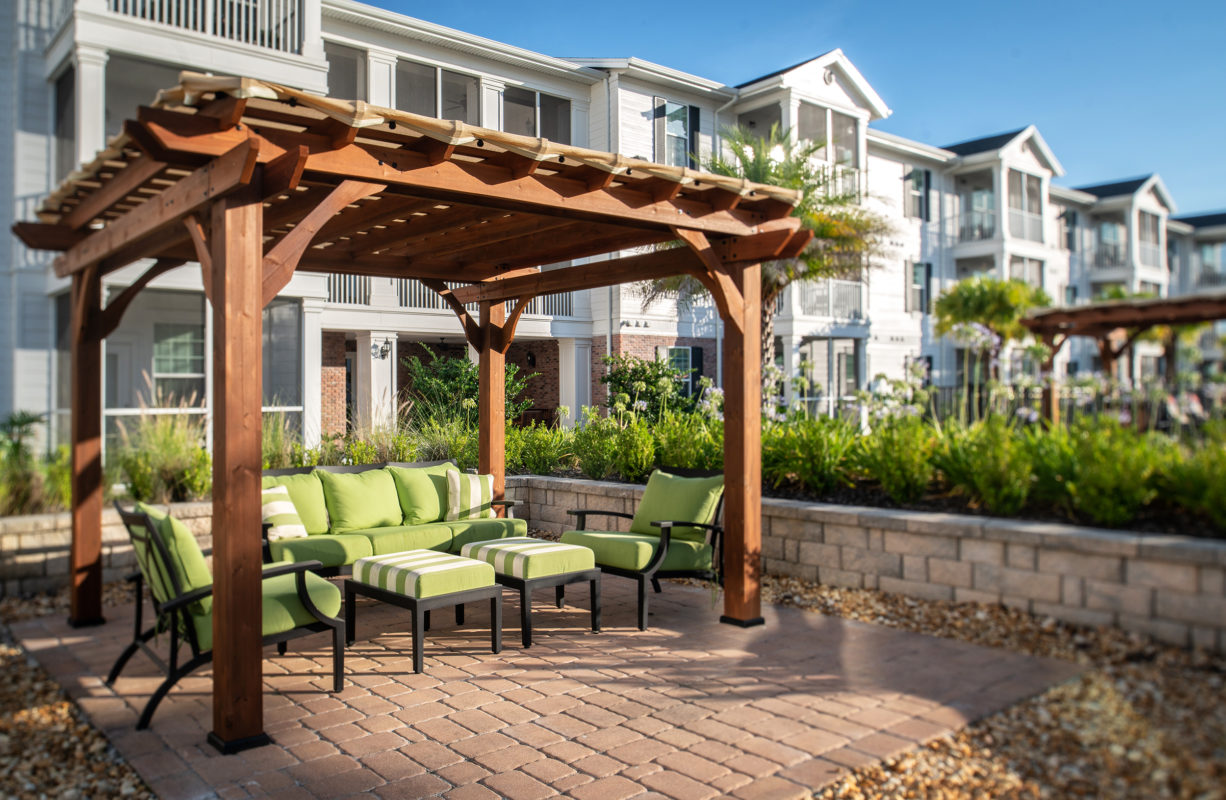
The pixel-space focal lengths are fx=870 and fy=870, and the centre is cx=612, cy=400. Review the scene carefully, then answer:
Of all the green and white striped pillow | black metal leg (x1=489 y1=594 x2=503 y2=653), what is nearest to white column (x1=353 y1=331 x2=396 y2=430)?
the green and white striped pillow

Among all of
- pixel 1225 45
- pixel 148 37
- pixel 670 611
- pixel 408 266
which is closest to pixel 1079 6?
pixel 1225 45

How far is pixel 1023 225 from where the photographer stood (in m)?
22.7

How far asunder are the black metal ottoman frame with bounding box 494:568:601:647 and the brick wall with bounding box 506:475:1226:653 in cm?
184

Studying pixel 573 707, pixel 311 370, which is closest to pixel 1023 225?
pixel 311 370

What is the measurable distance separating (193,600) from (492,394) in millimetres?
4312

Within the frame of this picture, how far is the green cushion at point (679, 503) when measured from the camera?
6.47 m

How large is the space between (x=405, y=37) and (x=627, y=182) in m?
11.7

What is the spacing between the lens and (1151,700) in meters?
2.23

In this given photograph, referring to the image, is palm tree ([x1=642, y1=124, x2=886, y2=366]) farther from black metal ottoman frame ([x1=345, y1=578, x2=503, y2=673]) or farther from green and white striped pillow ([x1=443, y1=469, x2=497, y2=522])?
black metal ottoman frame ([x1=345, y1=578, x2=503, y2=673])

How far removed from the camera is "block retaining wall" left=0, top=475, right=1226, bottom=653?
4.01m

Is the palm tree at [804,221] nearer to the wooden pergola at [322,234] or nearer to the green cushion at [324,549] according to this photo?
the wooden pergola at [322,234]

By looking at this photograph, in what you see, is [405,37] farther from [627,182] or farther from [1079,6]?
[1079,6]

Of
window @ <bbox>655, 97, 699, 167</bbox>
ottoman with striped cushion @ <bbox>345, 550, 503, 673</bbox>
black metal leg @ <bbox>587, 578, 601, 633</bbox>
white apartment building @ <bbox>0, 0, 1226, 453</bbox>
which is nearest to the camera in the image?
ottoman with striped cushion @ <bbox>345, 550, 503, 673</bbox>

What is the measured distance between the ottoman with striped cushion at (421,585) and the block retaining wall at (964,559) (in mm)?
2559
